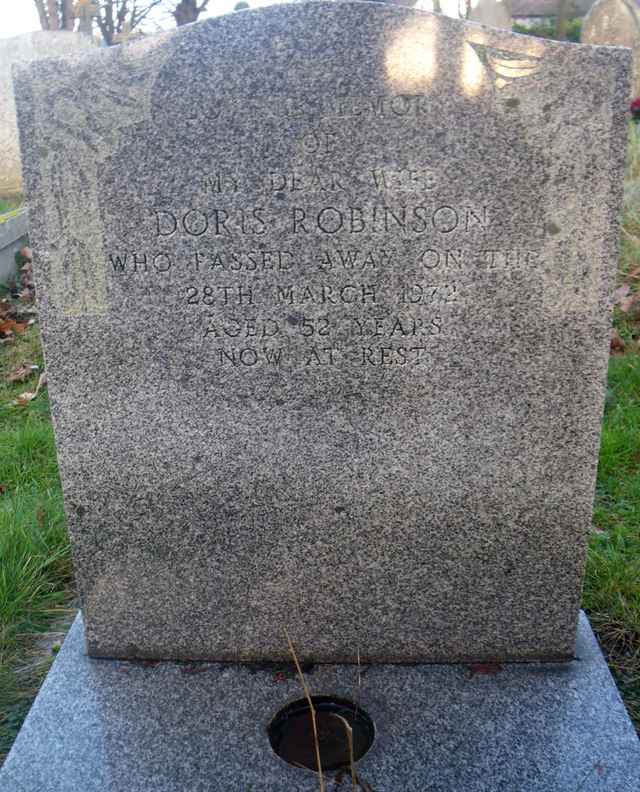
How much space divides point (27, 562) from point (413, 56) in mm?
2209

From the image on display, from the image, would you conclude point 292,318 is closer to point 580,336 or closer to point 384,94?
point 384,94

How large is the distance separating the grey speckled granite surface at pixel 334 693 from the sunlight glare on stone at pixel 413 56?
5.51 ft

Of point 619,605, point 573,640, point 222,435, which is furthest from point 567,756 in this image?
point 222,435

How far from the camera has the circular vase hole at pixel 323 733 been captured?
1921 millimetres

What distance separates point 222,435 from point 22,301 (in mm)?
4552

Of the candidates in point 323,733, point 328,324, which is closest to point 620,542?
point 323,733

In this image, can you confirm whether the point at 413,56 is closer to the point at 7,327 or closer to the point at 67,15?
the point at 7,327

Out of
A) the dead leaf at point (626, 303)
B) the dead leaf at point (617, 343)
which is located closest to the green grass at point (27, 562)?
the dead leaf at point (617, 343)

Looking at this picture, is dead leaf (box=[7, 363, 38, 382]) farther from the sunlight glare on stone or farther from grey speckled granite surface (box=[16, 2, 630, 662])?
the sunlight glare on stone

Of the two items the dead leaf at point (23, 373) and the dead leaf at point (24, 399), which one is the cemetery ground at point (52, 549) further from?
the dead leaf at point (23, 373)

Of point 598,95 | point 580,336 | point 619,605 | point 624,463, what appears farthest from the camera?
point 624,463

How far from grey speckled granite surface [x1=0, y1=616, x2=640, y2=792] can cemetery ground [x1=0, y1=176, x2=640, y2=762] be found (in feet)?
0.71

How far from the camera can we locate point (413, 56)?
1.85m

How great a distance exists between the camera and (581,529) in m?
2.17
